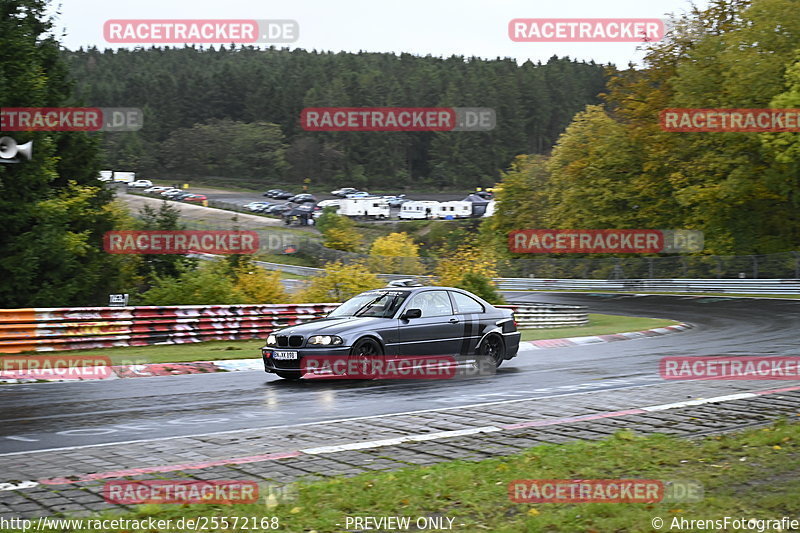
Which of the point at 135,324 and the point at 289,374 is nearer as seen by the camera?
the point at 289,374

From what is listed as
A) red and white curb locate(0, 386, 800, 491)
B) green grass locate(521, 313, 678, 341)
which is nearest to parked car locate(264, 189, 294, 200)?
green grass locate(521, 313, 678, 341)

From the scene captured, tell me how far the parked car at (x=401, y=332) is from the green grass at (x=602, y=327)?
26.7 feet

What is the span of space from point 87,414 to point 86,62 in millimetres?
193459

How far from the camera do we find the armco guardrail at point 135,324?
1817cm

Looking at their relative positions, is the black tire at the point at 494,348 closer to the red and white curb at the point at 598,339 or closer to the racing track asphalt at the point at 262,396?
the racing track asphalt at the point at 262,396

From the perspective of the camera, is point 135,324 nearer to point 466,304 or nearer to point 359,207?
point 466,304

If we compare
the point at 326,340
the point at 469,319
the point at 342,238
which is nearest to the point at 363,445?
the point at 326,340

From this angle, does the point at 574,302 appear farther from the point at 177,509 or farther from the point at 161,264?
the point at 177,509

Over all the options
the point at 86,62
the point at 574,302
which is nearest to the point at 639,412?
the point at 574,302

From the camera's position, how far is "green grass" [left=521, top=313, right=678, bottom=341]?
25411 millimetres

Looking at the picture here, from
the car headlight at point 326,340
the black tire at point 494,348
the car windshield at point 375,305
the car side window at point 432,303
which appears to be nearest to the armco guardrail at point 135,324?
the car windshield at point 375,305

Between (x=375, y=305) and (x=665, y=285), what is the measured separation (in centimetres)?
4310

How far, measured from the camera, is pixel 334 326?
45.9ft

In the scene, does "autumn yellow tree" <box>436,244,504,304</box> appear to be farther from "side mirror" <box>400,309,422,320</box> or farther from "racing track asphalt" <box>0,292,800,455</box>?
"side mirror" <box>400,309,422,320</box>
